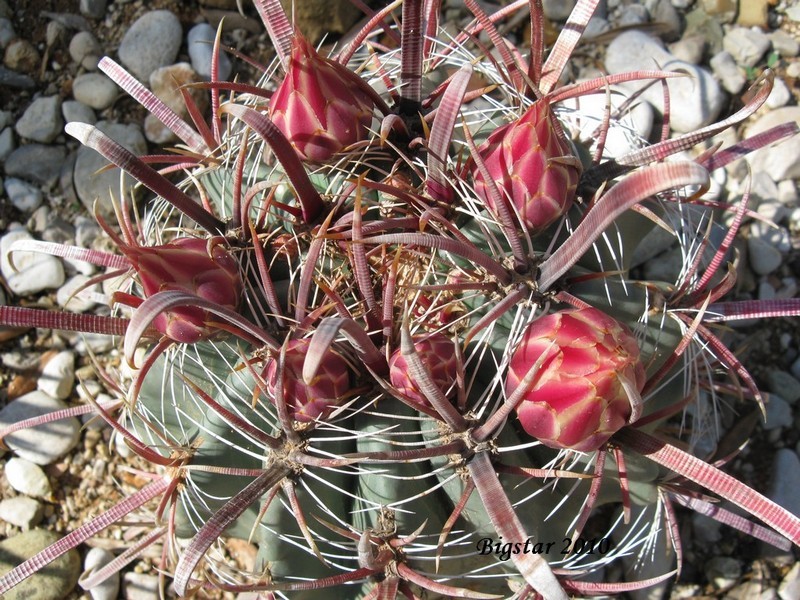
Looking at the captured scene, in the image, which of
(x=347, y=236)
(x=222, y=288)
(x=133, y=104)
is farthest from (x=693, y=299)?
(x=133, y=104)

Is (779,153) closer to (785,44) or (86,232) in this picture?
(785,44)

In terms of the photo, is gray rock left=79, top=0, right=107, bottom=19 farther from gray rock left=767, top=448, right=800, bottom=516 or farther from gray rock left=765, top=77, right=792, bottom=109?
gray rock left=767, top=448, right=800, bottom=516

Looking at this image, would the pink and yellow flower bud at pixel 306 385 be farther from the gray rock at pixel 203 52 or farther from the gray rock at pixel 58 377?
the gray rock at pixel 203 52

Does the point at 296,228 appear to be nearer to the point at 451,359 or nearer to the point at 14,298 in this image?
the point at 451,359

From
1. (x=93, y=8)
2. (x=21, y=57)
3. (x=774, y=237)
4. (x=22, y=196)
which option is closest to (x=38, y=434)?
(x=22, y=196)

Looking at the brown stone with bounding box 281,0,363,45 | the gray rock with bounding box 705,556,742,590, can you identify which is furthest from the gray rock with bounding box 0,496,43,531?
the gray rock with bounding box 705,556,742,590

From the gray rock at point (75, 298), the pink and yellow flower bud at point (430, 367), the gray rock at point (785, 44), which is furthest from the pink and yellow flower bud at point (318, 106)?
the gray rock at point (785, 44)

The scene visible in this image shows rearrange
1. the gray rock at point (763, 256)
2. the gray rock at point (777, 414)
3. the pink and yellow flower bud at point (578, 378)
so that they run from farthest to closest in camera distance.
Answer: the gray rock at point (763, 256), the gray rock at point (777, 414), the pink and yellow flower bud at point (578, 378)
